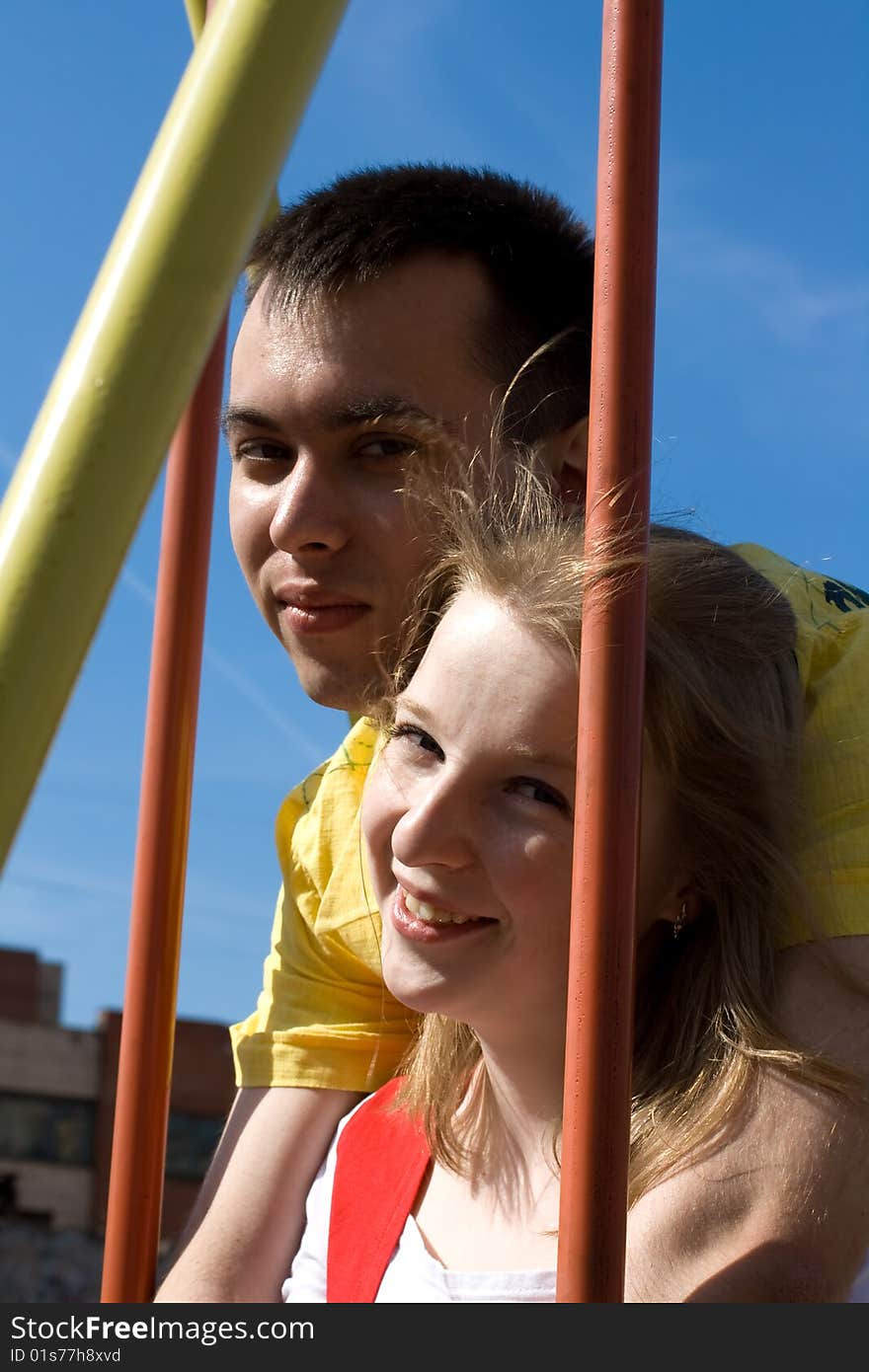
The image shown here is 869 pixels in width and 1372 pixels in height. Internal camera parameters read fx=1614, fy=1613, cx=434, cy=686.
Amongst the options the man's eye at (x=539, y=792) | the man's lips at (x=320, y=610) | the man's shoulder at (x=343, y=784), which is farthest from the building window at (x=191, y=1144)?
the man's eye at (x=539, y=792)

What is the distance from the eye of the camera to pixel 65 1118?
35.4 ft

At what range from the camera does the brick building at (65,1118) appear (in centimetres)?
1050

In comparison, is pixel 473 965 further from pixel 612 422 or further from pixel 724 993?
pixel 612 422

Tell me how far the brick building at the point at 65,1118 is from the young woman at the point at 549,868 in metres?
9.11

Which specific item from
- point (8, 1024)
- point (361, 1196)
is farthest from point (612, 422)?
point (8, 1024)

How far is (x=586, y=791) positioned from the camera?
839 millimetres

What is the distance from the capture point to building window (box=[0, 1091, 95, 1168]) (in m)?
10.5

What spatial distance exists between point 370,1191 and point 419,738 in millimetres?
488

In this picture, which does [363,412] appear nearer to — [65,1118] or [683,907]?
[683,907]

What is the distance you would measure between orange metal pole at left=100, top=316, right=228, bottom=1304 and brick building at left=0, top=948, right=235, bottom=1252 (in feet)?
30.2

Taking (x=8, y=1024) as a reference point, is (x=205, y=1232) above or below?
below

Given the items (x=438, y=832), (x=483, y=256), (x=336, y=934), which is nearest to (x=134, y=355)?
(x=438, y=832)

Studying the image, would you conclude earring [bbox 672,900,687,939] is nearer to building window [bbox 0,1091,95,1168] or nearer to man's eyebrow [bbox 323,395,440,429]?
man's eyebrow [bbox 323,395,440,429]

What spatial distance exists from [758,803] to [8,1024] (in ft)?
33.0
